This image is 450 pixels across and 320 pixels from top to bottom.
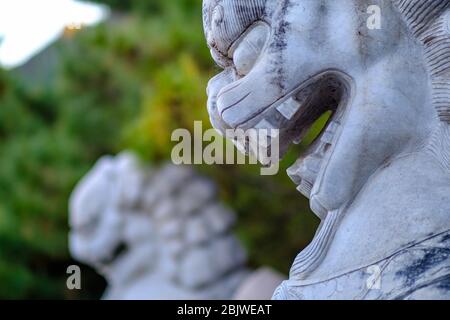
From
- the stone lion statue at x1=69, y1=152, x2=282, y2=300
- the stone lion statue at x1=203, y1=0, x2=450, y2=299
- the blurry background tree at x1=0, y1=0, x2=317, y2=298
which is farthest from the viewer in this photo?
the stone lion statue at x1=69, y1=152, x2=282, y2=300

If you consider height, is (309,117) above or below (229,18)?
below

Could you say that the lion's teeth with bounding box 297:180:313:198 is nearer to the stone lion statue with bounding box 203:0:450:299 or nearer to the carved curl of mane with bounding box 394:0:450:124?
the stone lion statue with bounding box 203:0:450:299

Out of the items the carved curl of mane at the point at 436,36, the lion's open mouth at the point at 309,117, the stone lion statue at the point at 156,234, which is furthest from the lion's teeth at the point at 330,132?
the stone lion statue at the point at 156,234

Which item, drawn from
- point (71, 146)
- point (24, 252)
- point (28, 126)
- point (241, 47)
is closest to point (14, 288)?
point (24, 252)

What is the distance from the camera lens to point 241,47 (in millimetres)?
1463

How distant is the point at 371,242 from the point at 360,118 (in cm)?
17

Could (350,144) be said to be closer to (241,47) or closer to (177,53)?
(241,47)

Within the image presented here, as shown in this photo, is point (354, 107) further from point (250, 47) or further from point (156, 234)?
point (156, 234)

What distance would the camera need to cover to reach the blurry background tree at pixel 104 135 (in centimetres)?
381

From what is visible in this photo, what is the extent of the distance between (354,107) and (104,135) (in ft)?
14.4

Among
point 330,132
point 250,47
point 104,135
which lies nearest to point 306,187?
point 330,132

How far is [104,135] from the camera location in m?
5.71

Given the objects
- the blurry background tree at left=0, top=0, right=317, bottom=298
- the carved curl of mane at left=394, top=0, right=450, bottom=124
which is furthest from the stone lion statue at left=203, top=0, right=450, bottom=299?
the blurry background tree at left=0, top=0, right=317, bottom=298

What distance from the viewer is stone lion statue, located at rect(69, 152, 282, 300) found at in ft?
13.5
